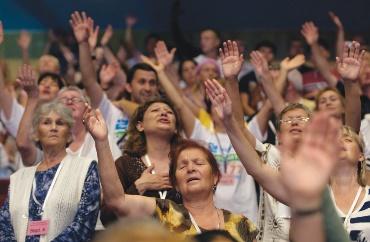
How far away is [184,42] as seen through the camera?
326 inches

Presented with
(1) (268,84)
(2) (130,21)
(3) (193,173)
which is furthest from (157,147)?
(2) (130,21)

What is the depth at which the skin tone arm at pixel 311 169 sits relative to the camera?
2.27 m

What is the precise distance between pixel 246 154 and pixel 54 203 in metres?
1.06

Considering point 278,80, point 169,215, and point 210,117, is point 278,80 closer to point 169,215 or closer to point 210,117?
point 210,117

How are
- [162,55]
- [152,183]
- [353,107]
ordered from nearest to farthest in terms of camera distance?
[152,183]
[353,107]
[162,55]

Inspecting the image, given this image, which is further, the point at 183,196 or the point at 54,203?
the point at 54,203

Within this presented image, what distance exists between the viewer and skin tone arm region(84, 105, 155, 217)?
12.6 ft

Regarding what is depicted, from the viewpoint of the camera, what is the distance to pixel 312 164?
90.2 inches

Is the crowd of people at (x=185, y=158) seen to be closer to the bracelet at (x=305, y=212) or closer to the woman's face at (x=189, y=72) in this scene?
the bracelet at (x=305, y=212)

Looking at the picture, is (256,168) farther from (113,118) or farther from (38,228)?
(113,118)

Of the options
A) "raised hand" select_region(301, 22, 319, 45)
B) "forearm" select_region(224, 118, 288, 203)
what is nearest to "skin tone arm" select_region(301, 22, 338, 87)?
"raised hand" select_region(301, 22, 319, 45)

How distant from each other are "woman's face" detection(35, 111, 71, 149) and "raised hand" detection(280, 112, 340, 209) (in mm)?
2434

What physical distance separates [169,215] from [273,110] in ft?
6.77

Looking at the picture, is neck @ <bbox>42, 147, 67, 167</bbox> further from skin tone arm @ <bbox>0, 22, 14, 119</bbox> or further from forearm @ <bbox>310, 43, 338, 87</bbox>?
forearm @ <bbox>310, 43, 338, 87</bbox>
